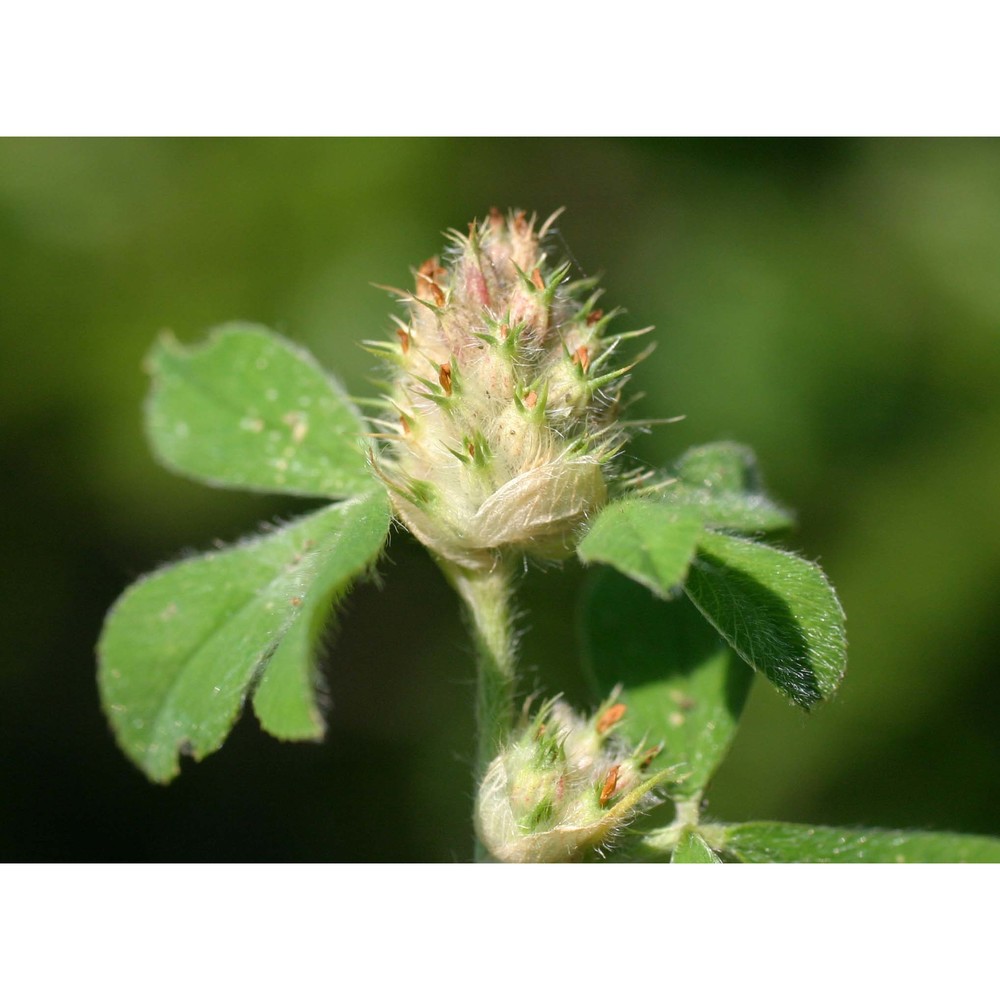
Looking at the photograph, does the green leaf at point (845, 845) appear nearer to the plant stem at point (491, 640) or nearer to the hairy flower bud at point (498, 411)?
the plant stem at point (491, 640)

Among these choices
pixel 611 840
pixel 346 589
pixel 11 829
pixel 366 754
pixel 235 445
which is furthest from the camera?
pixel 366 754

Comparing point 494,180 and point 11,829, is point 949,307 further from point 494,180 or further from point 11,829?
point 11,829

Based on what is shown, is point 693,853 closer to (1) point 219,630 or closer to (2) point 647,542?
(2) point 647,542

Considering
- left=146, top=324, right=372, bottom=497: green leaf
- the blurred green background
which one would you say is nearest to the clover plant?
left=146, top=324, right=372, bottom=497: green leaf

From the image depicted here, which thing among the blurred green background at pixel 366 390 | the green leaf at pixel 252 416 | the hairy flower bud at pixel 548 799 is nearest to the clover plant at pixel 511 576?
the hairy flower bud at pixel 548 799

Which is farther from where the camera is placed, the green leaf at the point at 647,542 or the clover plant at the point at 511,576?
the clover plant at the point at 511,576

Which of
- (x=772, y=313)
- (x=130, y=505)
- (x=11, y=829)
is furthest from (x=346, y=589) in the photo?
(x=772, y=313)

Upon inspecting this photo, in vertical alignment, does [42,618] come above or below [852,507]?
below
